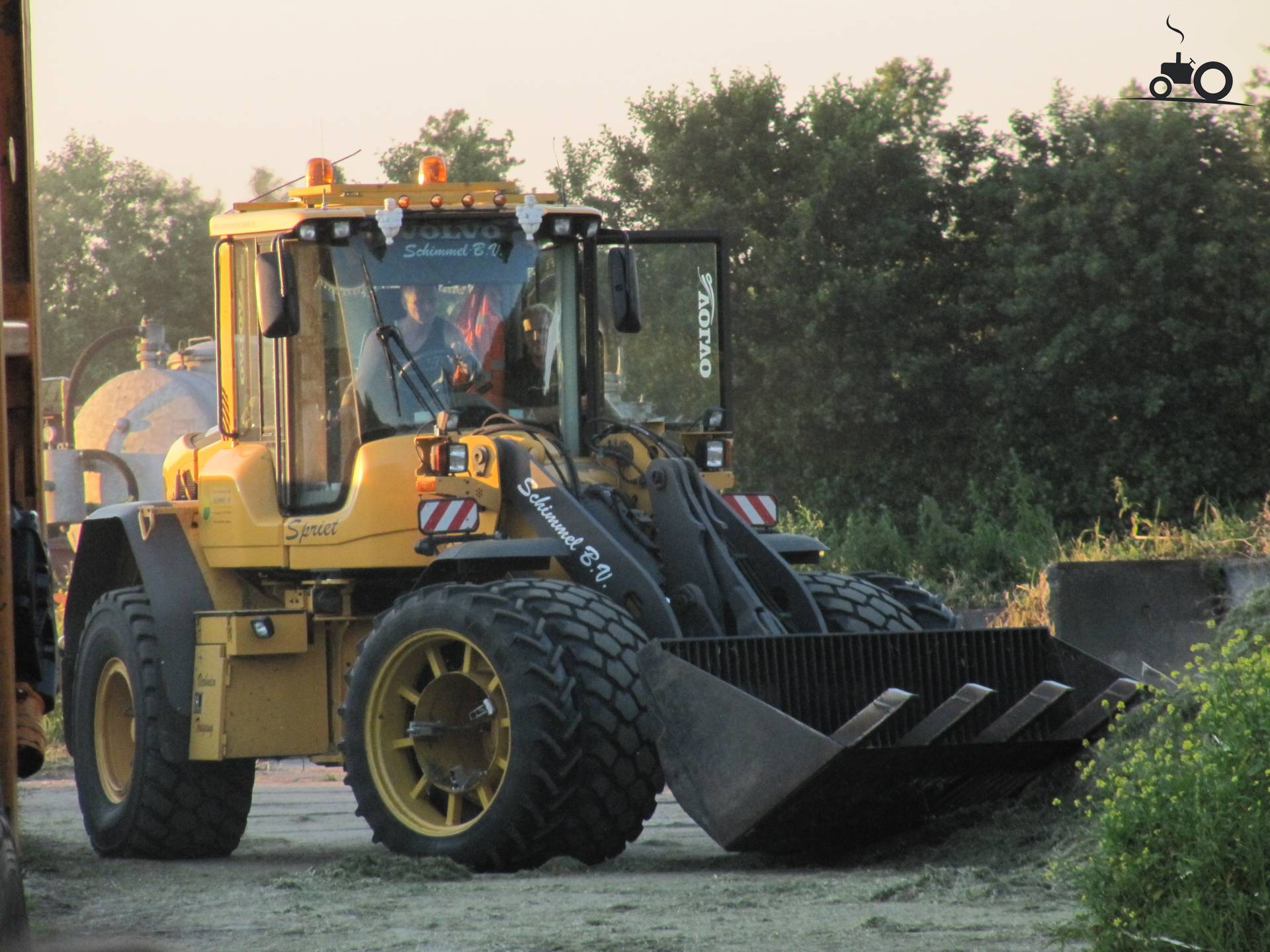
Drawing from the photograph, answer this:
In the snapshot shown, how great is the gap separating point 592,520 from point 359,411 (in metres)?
1.59

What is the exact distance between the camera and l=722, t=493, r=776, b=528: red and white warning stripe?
31.7 ft

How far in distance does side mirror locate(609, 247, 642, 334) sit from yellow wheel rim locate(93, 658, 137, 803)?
3.10 metres

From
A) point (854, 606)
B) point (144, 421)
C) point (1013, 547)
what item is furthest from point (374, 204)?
point (144, 421)

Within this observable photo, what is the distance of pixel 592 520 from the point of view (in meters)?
8.54

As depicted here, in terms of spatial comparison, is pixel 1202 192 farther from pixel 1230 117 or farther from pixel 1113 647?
pixel 1113 647

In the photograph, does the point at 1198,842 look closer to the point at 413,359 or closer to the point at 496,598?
the point at 496,598

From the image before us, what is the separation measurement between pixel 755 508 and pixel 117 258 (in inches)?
1838

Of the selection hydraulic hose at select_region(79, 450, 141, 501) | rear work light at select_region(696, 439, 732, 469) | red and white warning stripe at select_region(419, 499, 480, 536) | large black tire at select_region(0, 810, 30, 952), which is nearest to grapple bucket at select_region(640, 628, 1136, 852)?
red and white warning stripe at select_region(419, 499, 480, 536)

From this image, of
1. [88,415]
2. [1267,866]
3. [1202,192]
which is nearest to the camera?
[1267,866]

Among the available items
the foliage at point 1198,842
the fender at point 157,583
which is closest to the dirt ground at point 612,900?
the foliage at point 1198,842

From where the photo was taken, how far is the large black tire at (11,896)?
178 inches

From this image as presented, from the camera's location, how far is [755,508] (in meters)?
9.70

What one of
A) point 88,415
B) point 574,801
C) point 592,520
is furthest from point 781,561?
point 88,415

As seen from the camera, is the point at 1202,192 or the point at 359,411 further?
the point at 1202,192
